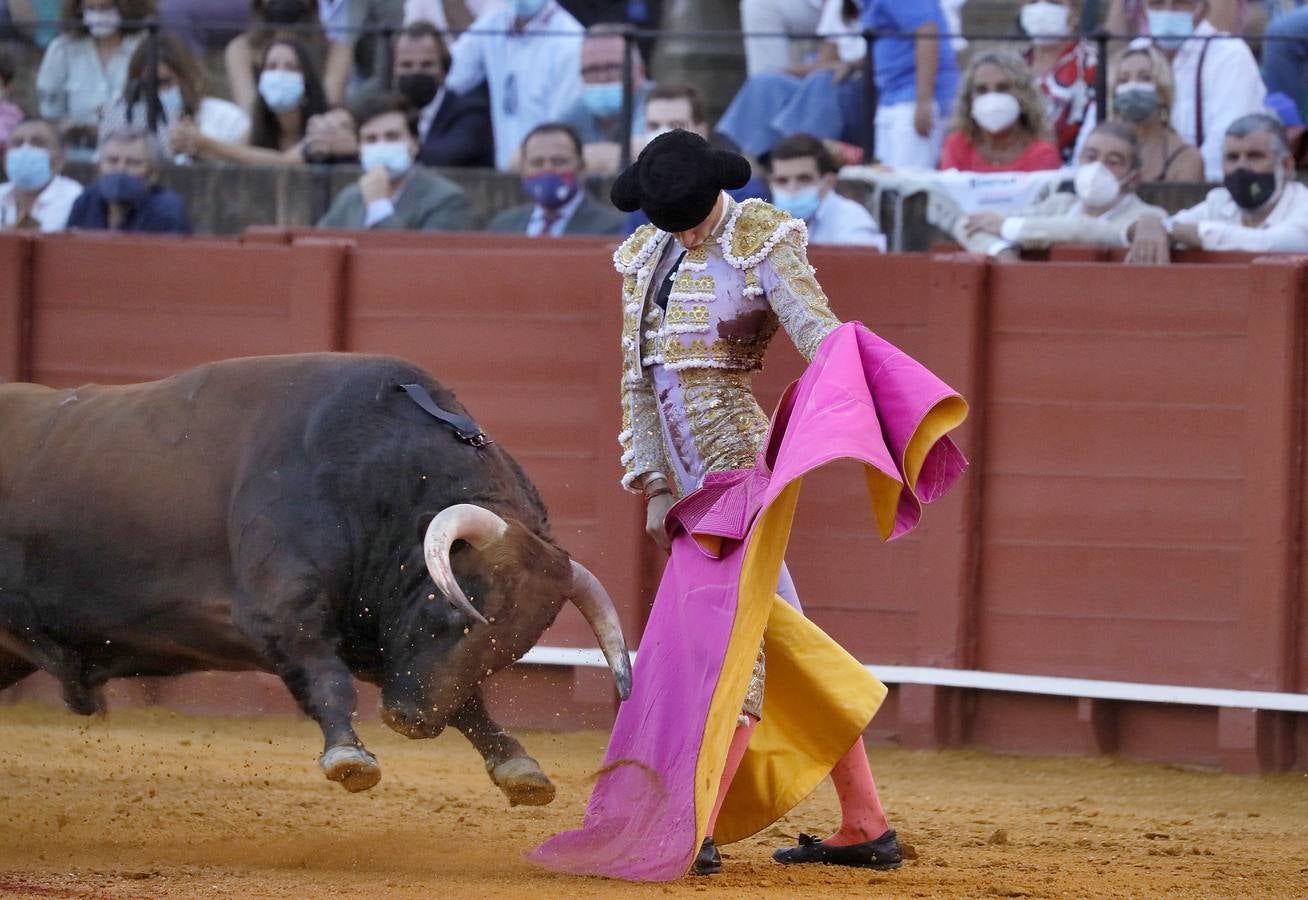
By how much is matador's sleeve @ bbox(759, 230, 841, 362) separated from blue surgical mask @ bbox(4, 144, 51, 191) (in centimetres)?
496

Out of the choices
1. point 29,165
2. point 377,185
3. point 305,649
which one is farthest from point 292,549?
point 29,165

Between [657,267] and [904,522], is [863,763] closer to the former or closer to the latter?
[904,522]

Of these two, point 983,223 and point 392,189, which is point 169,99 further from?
point 983,223

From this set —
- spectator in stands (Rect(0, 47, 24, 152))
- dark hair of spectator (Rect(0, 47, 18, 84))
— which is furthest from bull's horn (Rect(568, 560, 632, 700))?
dark hair of spectator (Rect(0, 47, 18, 84))

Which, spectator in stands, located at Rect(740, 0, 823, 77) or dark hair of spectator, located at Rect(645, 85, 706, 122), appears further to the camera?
spectator in stands, located at Rect(740, 0, 823, 77)

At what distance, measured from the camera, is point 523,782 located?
404 cm

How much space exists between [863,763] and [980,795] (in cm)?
Result: 129

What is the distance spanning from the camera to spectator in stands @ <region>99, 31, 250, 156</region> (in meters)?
8.31

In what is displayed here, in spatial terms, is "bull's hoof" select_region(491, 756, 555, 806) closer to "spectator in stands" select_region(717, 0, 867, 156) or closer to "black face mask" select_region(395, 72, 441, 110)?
"spectator in stands" select_region(717, 0, 867, 156)

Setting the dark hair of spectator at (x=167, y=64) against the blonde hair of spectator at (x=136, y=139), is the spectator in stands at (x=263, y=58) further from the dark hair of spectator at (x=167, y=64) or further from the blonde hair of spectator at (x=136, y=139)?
the blonde hair of spectator at (x=136, y=139)

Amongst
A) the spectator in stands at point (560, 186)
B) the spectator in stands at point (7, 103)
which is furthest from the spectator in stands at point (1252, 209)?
the spectator in stands at point (7, 103)

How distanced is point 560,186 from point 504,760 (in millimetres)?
3410

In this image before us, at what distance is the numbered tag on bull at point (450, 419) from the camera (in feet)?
13.6

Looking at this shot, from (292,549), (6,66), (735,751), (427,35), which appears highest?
(427,35)
